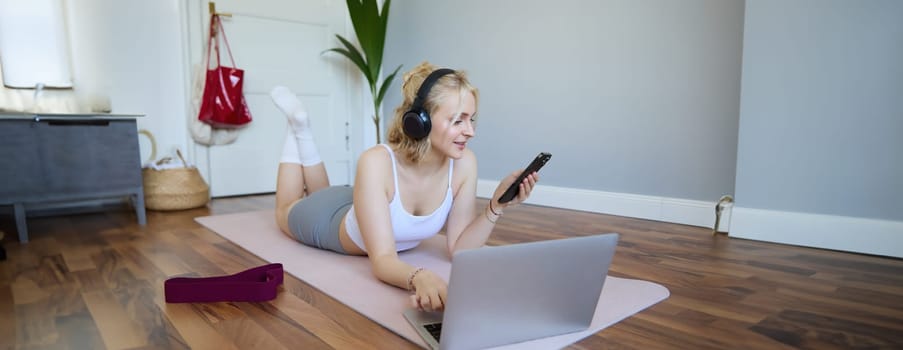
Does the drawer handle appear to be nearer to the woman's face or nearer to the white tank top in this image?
the white tank top

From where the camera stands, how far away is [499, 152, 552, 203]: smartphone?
45.2 inches

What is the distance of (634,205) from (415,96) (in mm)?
1770

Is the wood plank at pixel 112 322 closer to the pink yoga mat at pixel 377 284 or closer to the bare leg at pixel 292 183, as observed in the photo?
the pink yoga mat at pixel 377 284

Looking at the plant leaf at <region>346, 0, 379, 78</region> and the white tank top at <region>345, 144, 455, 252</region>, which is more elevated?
the plant leaf at <region>346, 0, 379, 78</region>

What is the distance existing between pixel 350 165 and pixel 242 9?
4.44 ft

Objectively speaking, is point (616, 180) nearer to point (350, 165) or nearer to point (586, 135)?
point (586, 135)

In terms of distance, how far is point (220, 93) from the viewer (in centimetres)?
322

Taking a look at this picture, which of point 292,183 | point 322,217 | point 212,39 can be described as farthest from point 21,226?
point 212,39

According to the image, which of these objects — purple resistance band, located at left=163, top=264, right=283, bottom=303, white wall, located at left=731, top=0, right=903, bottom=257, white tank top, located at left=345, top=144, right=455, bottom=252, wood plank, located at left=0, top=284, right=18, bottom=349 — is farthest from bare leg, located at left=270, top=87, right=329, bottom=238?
white wall, located at left=731, top=0, right=903, bottom=257

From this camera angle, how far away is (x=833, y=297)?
137cm

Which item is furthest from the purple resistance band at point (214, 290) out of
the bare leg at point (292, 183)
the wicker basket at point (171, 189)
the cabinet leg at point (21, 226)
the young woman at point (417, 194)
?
the wicker basket at point (171, 189)

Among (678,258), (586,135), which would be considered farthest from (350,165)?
(678,258)

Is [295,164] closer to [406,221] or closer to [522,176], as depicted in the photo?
[406,221]

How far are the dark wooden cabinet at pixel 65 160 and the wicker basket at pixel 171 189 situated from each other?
0.31 meters
